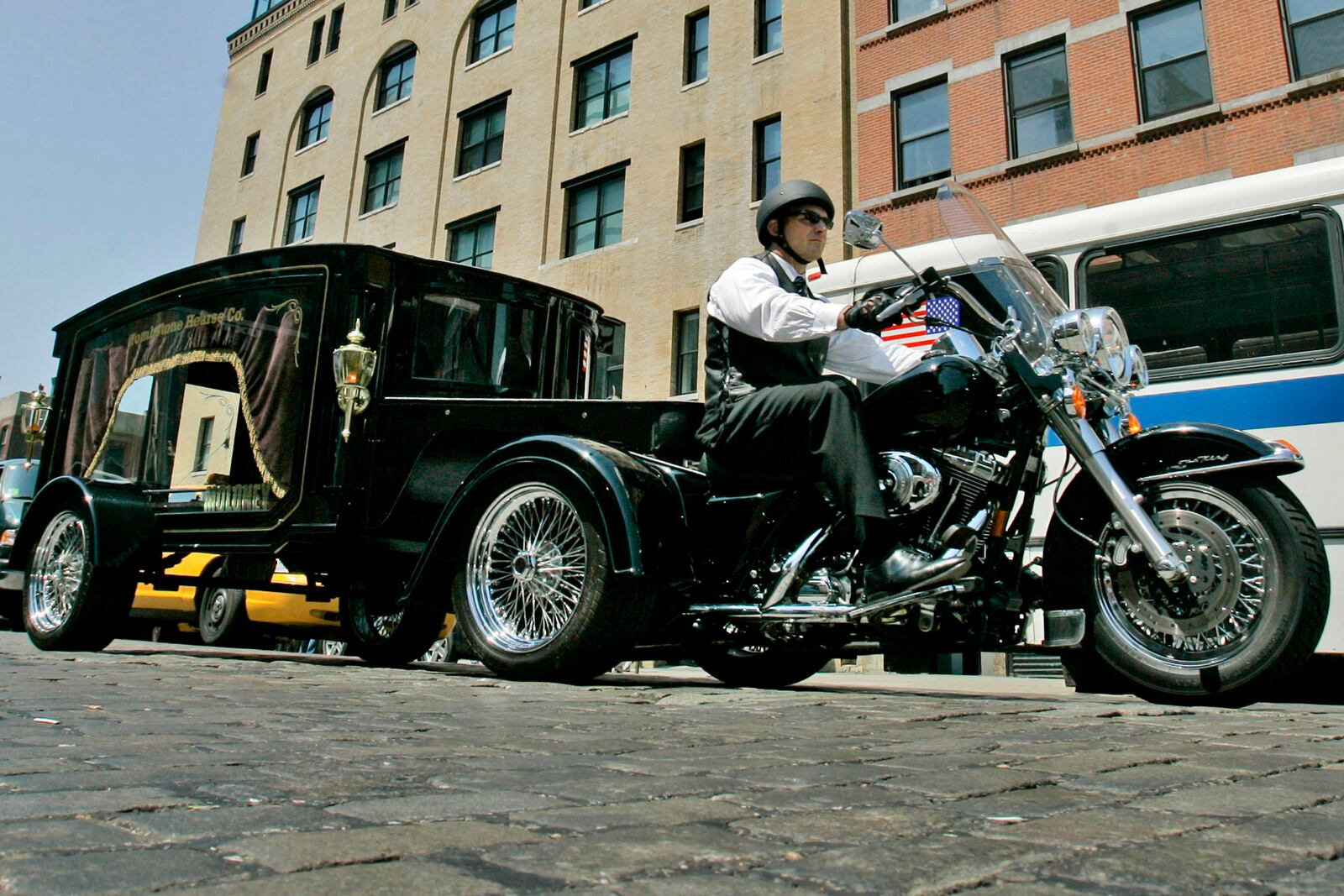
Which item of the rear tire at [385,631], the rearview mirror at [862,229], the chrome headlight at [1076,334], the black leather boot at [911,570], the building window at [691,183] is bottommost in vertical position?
the rear tire at [385,631]

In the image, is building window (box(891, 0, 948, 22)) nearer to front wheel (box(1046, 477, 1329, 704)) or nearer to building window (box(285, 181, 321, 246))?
front wheel (box(1046, 477, 1329, 704))

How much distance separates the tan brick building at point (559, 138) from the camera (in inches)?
800

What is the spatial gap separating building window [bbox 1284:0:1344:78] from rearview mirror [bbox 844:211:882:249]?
1291 centimetres

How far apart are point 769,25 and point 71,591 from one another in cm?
1766

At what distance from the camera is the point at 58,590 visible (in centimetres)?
723

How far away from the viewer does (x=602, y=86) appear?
2389cm

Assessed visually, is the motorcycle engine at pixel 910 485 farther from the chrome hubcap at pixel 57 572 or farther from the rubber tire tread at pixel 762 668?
the chrome hubcap at pixel 57 572

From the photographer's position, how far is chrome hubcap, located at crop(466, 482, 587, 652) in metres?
4.96

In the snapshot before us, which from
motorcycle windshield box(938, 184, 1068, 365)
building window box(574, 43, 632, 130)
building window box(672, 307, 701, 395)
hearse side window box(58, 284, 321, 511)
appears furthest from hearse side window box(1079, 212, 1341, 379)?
building window box(574, 43, 632, 130)

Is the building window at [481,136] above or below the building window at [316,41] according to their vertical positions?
below

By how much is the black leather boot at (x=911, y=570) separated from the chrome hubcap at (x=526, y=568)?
1.32 metres

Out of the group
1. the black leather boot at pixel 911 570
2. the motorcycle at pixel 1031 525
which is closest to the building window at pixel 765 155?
the motorcycle at pixel 1031 525

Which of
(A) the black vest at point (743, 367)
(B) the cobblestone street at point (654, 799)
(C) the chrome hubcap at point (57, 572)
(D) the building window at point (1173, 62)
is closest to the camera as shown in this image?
(B) the cobblestone street at point (654, 799)

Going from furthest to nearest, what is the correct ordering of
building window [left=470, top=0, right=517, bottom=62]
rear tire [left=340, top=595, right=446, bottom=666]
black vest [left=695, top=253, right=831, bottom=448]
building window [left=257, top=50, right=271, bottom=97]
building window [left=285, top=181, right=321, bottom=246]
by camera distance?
building window [left=257, top=50, right=271, bottom=97], building window [left=285, top=181, right=321, bottom=246], building window [left=470, top=0, right=517, bottom=62], rear tire [left=340, top=595, right=446, bottom=666], black vest [left=695, top=253, right=831, bottom=448]
